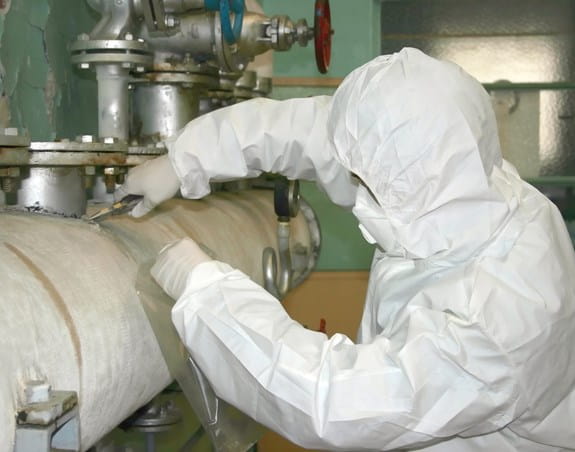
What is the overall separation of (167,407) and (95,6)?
76cm

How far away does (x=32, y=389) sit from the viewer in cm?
80

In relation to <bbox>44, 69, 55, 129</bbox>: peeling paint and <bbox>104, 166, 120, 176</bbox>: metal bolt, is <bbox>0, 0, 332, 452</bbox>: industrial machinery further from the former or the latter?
<bbox>44, 69, 55, 129</bbox>: peeling paint

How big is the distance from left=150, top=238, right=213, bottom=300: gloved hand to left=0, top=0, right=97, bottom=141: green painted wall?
440 mm

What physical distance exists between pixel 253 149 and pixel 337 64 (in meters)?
1.48

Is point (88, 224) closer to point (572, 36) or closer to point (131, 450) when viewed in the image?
point (131, 450)

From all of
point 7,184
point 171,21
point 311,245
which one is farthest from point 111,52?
point 311,245

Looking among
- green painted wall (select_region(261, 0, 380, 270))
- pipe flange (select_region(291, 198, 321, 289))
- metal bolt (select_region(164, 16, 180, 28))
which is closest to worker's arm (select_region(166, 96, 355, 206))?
metal bolt (select_region(164, 16, 180, 28))

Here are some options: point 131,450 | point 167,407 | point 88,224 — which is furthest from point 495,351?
point 131,450

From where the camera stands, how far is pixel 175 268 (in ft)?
3.88

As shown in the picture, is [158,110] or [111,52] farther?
[158,110]

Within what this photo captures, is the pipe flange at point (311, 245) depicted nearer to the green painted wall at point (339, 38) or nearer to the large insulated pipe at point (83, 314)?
the green painted wall at point (339, 38)

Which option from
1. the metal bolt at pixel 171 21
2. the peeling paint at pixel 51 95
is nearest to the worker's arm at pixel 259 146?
the metal bolt at pixel 171 21

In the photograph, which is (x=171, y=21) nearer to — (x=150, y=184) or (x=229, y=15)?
(x=229, y=15)

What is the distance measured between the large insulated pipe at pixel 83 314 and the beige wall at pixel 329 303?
5.21ft
